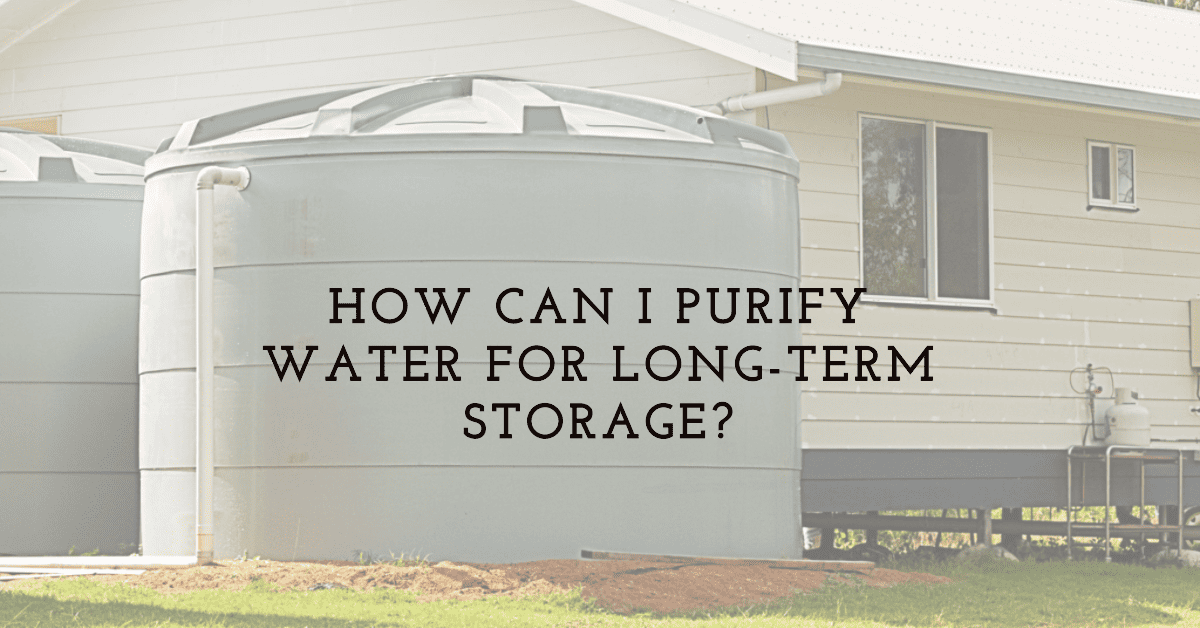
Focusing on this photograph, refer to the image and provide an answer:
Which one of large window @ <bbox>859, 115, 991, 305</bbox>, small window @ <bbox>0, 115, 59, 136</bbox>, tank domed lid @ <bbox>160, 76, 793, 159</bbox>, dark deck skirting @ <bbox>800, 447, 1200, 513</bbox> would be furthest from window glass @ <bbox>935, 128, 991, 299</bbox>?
small window @ <bbox>0, 115, 59, 136</bbox>

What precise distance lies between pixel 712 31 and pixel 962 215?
8.26 ft

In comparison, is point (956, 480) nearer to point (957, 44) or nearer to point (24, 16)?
point (957, 44)

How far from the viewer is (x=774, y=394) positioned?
7.82 meters

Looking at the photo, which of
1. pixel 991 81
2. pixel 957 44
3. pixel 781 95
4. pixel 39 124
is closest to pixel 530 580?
pixel 781 95

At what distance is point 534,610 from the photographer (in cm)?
627

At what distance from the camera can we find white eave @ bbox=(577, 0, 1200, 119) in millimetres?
9023

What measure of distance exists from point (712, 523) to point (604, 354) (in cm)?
107

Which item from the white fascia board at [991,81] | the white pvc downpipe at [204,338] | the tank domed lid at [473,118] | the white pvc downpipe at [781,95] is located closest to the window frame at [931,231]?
the white fascia board at [991,81]

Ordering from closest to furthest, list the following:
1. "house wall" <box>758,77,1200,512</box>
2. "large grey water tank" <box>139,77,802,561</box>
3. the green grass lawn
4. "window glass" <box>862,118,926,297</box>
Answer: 1. the green grass lawn
2. "large grey water tank" <box>139,77,802,561</box>
3. "house wall" <box>758,77,1200,512</box>
4. "window glass" <box>862,118,926,297</box>

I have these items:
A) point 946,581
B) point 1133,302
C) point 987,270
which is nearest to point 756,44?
point 987,270

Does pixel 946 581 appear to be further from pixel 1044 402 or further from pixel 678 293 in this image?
pixel 1044 402

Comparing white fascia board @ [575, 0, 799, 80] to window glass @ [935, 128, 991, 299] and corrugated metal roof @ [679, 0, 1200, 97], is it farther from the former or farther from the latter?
window glass @ [935, 128, 991, 299]

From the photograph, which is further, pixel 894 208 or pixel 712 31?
pixel 894 208

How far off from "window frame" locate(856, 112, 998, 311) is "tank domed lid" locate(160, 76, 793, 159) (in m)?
1.83
